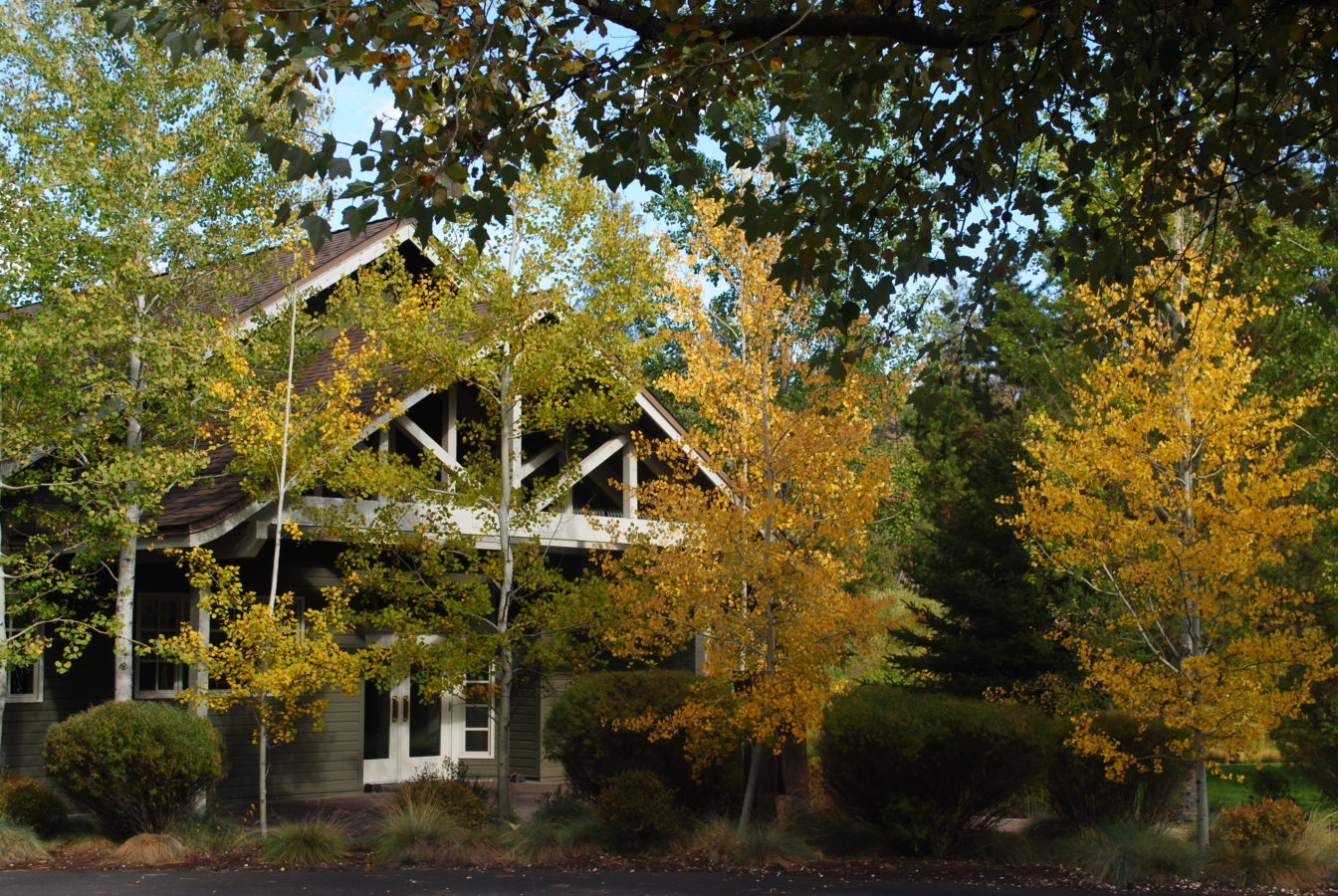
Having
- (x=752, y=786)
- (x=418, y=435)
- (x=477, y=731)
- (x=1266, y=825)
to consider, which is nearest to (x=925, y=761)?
(x=752, y=786)

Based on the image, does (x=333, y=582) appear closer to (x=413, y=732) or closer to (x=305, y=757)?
(x=305, y=757)

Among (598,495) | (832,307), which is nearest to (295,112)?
(832,307)

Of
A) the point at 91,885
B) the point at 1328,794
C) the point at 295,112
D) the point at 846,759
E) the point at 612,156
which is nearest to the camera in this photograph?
the point at 295,112

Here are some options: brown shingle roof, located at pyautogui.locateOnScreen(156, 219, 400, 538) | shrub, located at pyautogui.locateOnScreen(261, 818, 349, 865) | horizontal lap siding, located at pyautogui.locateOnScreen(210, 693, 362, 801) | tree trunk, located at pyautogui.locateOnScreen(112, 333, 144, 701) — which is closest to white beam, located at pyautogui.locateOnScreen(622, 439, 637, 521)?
brown shingle roof, located at pyautogui.locateOnScreen(156, 219, 400, 538)

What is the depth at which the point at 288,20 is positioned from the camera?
5824 millimetres

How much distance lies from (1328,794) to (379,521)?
1076 cm

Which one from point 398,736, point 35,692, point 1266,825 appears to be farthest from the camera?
point 398,736

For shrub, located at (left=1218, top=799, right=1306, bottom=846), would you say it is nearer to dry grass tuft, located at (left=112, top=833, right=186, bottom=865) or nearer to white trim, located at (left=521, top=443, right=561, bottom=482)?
white trim, located at (left=521, top=443, right=561, bottom=482)

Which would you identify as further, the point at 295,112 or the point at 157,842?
the point at 157,842

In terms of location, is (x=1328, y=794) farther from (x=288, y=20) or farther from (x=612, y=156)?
(x=288, y=20)

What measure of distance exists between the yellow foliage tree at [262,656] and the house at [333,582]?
933mm

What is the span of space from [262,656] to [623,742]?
362cm

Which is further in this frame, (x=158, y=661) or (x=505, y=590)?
(x=158, y=661)

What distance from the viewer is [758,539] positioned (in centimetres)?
1233
